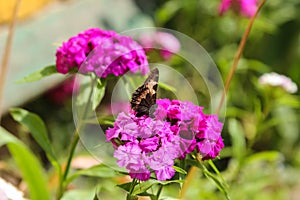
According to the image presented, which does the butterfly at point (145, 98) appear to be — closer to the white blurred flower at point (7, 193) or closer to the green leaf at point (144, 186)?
the green leaf at point (144, 186)

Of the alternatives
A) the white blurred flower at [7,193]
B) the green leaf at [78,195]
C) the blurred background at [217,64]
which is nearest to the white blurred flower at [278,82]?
the blurred background at [217,64]

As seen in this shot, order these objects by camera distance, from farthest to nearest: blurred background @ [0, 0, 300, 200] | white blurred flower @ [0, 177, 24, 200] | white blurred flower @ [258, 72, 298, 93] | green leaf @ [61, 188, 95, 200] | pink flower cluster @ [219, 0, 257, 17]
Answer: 1. pink flower cluster @ [219, 0, 257, 17]
2. blurred background @ [0, 0, 300, 200]
3. white blurred flower @ [258, 72, 298, 93]
4. green leaf @ [61, 188, 95, 200]
5. white blurred flower @ [0, 177, 24, 200]

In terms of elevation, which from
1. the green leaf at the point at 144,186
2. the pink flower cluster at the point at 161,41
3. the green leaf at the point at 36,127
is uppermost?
the pink flower cluster at the point at 161,41


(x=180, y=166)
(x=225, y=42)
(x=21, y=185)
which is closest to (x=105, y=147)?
(x=180, y=166)

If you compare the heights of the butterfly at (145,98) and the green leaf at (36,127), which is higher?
the green leaf at (36,127)

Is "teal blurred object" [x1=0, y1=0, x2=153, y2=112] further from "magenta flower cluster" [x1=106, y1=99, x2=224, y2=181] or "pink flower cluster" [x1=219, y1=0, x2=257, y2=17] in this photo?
"magenta flower cluster" [x1=106, y1=99, x2=224, y2=181]

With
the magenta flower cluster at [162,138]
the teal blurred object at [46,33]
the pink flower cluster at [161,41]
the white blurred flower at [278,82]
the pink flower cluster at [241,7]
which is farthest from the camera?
the teal blurred object at [46,33]

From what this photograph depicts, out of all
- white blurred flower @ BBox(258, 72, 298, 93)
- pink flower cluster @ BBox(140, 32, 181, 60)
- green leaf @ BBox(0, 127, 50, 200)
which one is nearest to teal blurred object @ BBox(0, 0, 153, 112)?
pink flower cluster @ BBox(140, 32, 181, 60)

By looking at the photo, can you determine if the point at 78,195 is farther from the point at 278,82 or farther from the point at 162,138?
the point at 278,82
